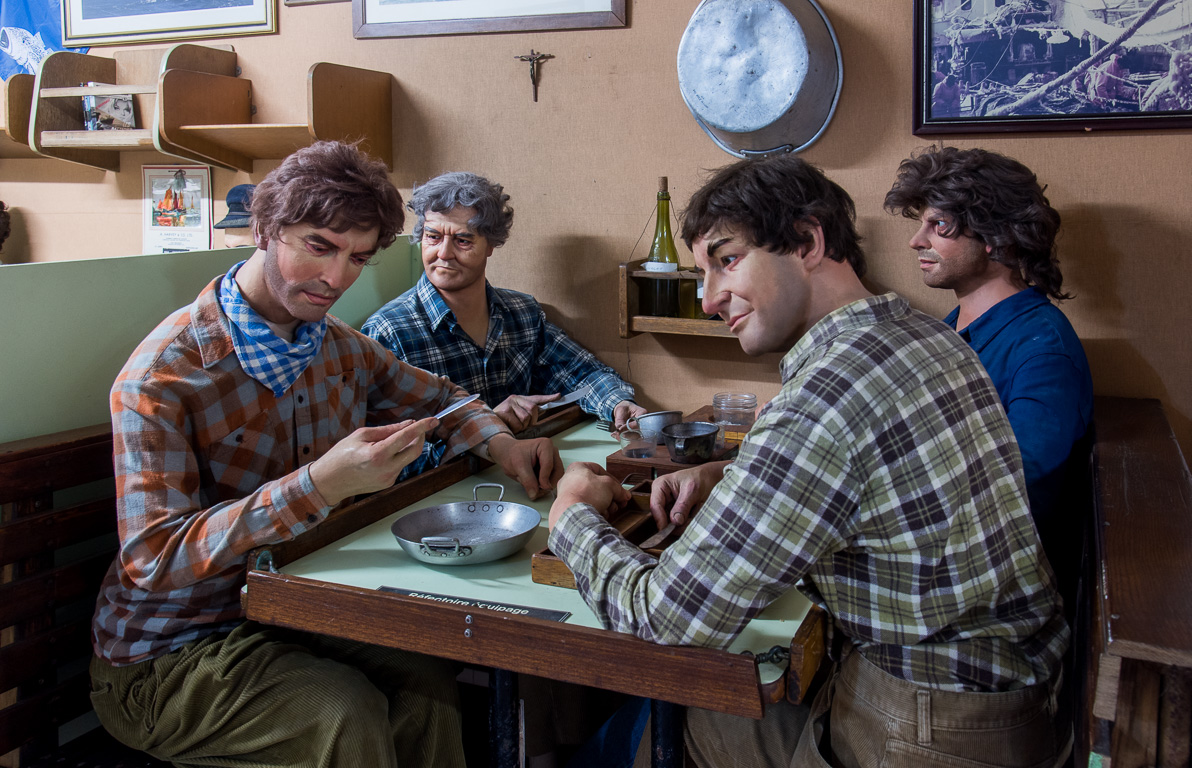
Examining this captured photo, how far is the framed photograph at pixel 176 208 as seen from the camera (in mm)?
3357

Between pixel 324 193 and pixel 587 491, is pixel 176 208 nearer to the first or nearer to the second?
pixel 324 193

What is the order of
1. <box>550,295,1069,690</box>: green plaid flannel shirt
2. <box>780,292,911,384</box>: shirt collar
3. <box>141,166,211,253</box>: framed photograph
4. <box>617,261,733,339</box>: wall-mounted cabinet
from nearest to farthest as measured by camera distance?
<box>550,295,1069,690</box>: green plaid flannel shirt
<box>780,292,911,384</box>: shirt collar
<box>617,261,733,339</box>: wall-mounted cabinet
<box>141,166,211,253</box>: framed photograph

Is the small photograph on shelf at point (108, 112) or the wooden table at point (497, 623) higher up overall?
the small photograph on shelf at point (108, 112)

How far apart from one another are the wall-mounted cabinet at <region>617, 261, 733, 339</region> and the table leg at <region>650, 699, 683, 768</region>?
4.23 feet

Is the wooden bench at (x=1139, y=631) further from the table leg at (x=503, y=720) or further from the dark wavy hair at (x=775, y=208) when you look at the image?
the table leg at (x=503, y=720)

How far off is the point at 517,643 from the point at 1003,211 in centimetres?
149

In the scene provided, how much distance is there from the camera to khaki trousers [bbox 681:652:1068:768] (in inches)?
47.5

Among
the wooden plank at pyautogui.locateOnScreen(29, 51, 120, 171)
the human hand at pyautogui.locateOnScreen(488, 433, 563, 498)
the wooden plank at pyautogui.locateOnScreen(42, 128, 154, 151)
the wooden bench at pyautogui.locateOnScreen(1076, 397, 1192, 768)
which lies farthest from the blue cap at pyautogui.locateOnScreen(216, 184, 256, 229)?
the wooden bench at pyautogui.locateOnScreen(1076, 397, 1192, 768)

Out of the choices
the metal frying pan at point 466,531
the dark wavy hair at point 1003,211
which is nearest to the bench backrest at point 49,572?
the metal frying pan at point 466,531

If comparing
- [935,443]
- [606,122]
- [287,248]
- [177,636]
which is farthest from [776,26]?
[177,636]

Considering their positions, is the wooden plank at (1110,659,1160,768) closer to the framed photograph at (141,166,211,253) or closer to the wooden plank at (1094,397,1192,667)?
the wooden plank at (1094,397,1192,667)

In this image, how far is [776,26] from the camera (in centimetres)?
243

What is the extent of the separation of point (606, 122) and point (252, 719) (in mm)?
1918

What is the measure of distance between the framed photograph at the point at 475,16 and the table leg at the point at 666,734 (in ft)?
6.53
